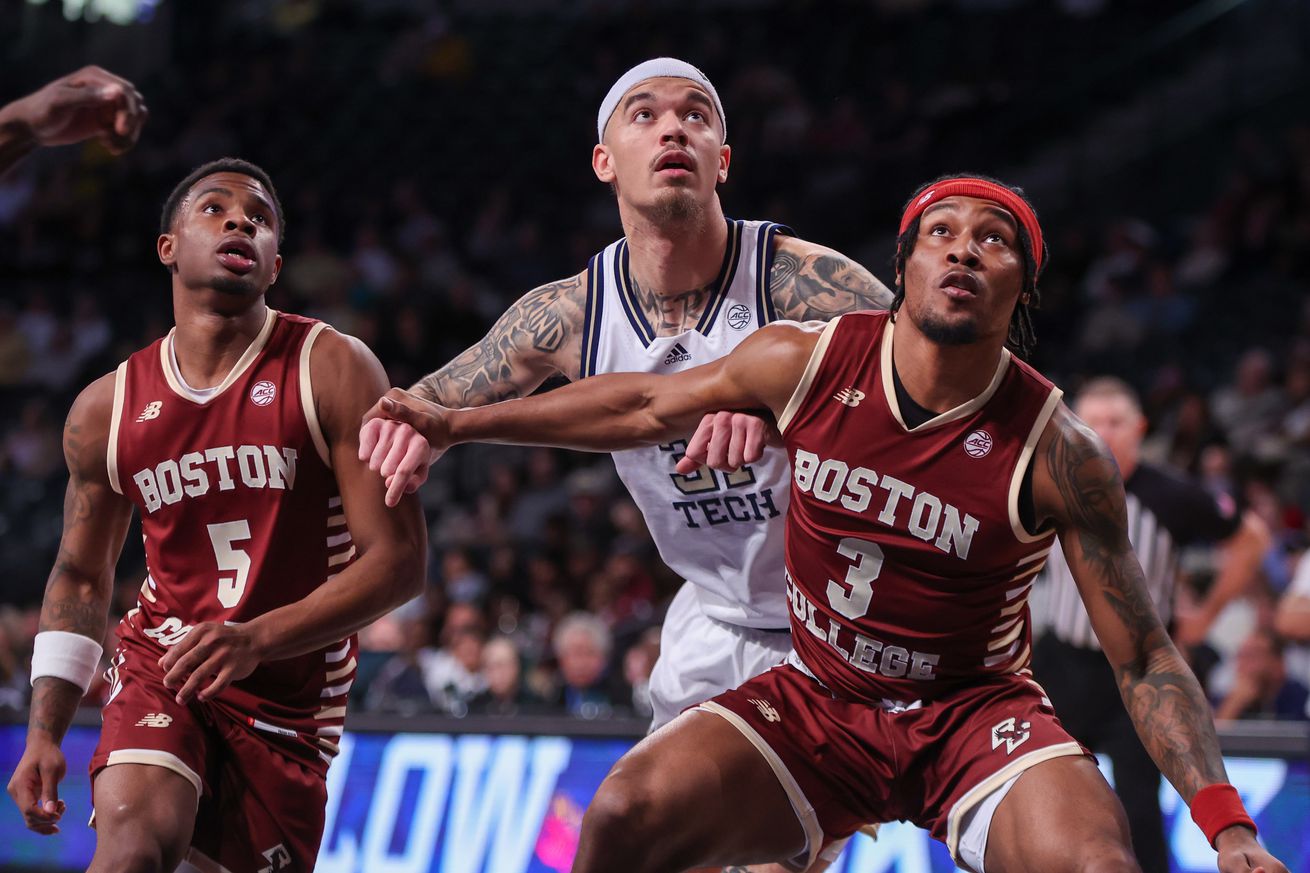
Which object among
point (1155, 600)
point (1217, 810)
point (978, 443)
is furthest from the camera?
point (1155, 600)

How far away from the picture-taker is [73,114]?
176 inches

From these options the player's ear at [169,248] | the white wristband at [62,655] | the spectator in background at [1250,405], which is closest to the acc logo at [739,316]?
the player's ear at [169,248]

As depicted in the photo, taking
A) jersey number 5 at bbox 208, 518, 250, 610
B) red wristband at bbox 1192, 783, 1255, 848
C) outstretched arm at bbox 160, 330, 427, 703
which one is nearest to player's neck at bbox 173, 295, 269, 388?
outstretched arm at bbox 160, 330, 427, 703

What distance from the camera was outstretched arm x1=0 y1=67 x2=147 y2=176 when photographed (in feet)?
14.6

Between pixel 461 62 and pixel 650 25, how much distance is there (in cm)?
218

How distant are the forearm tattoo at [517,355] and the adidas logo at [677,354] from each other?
0.34m

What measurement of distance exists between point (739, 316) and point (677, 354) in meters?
0.21

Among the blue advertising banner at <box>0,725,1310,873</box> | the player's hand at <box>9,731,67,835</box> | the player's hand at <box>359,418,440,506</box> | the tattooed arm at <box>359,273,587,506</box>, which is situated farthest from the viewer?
the blue advertising banner at <box>0,725,1310,873</box>

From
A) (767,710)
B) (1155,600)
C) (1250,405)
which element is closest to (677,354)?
(767,710)

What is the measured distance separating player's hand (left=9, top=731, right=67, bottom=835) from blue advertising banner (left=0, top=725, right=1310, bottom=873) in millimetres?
2897

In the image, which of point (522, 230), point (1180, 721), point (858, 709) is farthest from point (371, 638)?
point (1180, 721)

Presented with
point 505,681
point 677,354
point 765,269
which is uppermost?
point 765,269

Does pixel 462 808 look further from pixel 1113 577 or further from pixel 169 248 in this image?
pixel 1113 577

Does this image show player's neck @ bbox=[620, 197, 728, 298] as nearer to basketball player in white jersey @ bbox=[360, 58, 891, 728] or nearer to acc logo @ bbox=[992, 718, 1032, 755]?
basketball player in white jersey @ bbox=[360, 58, 891, 728]
